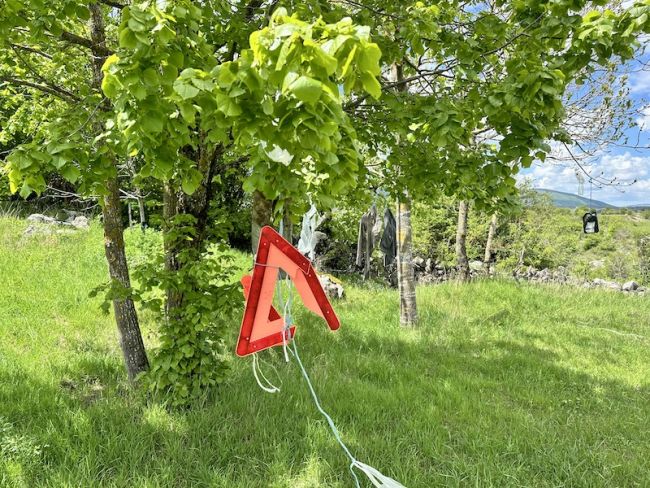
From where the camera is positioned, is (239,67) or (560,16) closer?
(239,67)

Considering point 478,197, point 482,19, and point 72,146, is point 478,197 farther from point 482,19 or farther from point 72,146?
point 72,146

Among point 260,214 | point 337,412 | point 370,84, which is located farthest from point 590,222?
point 370,84

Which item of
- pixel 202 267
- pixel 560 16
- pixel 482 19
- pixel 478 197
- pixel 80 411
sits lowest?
pixel 80 411

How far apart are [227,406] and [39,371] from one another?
1.79 metres

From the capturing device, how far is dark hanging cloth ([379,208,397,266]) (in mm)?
12195

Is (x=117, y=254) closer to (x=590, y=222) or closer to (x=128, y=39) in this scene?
(x=128, y=39)

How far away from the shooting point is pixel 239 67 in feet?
4.74

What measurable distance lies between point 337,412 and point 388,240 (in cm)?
911

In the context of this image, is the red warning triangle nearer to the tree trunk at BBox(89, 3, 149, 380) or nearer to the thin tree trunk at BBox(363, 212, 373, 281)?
the tree trunk at BBox(89, 3, 149, 380)

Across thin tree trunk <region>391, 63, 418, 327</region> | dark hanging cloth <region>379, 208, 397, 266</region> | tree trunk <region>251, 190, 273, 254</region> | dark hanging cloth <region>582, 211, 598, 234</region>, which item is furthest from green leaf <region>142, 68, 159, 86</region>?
dark hanging cloth <region>582, 211, 598, 234</region>

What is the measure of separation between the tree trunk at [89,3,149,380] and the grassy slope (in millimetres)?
311

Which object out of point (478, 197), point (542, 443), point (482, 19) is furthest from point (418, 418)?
point (482, 19)

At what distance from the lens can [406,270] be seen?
703 centimetres

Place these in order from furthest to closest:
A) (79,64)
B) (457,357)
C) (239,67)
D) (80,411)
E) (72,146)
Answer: (457,357) < (79,64) < (80,411) < (72,146) < (239,67)
